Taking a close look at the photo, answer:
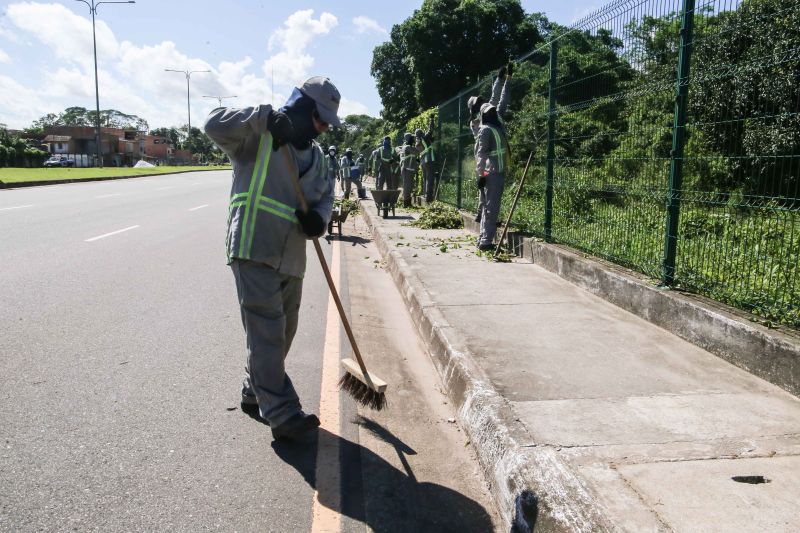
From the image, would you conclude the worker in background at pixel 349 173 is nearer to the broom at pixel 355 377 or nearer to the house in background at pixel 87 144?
the broom at pixel 355 377

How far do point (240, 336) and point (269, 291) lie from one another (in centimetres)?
210

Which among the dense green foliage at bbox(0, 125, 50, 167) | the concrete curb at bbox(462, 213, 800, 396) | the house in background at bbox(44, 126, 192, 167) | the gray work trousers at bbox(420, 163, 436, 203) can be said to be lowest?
the concrete curb at bbox(462, 213, 800, 396)

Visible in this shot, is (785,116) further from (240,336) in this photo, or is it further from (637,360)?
(240,336)

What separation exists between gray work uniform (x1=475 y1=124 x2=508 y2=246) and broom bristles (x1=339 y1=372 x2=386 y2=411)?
18.0ft

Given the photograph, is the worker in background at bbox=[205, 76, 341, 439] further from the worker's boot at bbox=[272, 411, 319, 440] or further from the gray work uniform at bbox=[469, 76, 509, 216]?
the gray work uniform at bbox=[469, 76, 509, 216]

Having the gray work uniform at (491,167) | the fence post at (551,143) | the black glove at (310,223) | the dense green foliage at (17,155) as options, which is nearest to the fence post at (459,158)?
the gray work uniform at (491,167)

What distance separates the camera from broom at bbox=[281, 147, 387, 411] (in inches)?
139

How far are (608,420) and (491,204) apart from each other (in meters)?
6.01

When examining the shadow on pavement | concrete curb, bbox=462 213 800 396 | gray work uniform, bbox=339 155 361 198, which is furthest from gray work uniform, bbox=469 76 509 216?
gray work uniform, bbox=339 155 361 198

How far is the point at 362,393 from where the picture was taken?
3.94 metres

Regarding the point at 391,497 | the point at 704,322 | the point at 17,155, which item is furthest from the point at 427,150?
the point at 17,155

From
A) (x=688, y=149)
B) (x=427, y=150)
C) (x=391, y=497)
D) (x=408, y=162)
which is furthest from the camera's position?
(x=408, y=162)

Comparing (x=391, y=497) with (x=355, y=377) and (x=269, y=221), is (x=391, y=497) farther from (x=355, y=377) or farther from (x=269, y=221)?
(x=269, y=221)

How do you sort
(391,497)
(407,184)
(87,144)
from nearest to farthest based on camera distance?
(391,497) → (407,184) → (87,144)
